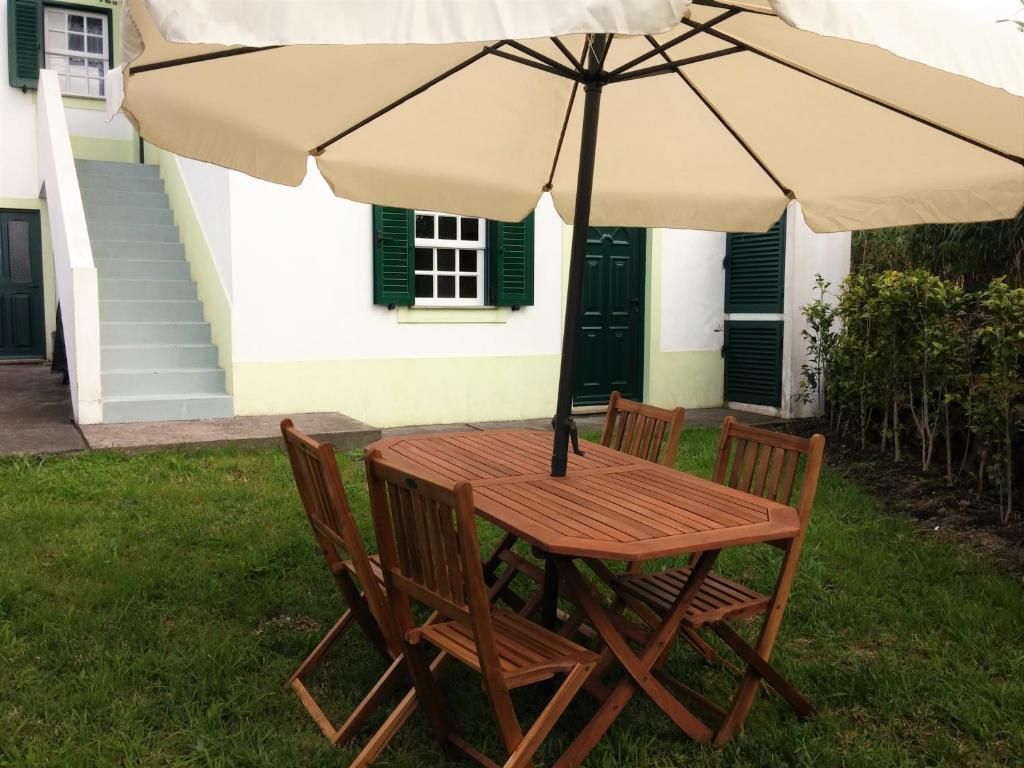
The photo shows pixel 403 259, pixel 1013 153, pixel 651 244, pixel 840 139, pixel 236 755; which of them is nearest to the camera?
pixel 236 755

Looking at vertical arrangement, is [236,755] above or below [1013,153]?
below

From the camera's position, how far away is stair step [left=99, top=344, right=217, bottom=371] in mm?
7757

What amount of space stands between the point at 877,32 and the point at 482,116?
2.24 metres

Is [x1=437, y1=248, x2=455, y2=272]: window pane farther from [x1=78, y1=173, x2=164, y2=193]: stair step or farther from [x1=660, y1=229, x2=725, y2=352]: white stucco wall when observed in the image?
[x1=78, y1=173, x2=164, y2=193]: stair step

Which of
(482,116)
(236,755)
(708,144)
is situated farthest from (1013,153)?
(236,755)

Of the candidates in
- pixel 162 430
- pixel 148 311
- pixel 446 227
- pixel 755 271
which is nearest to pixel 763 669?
pixel 162 430

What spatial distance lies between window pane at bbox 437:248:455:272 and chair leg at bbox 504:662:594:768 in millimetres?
6385

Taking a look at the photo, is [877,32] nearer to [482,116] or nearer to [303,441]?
[303,441]

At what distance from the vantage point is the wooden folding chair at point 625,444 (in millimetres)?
3436

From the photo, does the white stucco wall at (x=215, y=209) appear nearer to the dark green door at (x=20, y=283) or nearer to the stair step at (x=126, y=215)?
the stair step at (x=126, y=215)

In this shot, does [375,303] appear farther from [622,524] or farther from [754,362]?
[622,524]

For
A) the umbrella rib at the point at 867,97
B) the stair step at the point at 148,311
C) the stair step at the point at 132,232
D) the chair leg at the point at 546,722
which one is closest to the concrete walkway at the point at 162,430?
the stair step at the point at 148,311

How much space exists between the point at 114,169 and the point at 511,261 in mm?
5316

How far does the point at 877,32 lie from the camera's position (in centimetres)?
195
